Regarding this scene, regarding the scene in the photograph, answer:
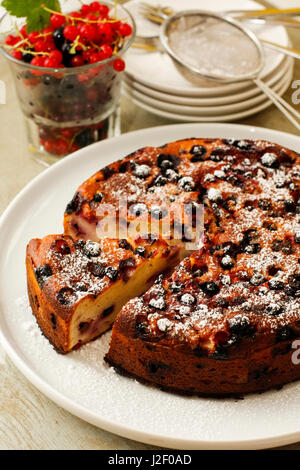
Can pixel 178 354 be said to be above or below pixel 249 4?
below

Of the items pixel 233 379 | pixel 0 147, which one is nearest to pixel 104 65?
pixel 0 147

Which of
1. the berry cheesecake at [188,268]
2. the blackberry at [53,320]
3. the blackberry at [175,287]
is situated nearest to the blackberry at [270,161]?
the berry cheesecake at [188,268]

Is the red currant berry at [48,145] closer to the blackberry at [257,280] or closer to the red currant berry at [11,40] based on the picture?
the red currant berry at [11,40]

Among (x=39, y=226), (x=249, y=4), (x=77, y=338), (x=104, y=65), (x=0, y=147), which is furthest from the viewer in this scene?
Result: (x=249, y=4)

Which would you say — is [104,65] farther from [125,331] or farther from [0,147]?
[125,331]

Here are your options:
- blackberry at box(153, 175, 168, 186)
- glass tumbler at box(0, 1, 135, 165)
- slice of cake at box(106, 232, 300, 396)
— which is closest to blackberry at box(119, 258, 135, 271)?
slice of cake at box(106, 232, 300, 396)

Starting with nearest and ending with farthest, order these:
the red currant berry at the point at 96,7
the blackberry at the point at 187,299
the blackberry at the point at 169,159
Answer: the blackberry at the point at 187,299
the blackberry at the point at 169,159
the red currant berry at the point at 96,7
